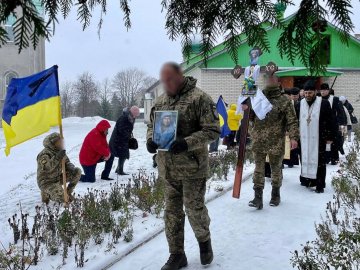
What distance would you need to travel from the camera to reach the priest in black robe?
627cm

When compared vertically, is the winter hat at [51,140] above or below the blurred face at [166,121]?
below

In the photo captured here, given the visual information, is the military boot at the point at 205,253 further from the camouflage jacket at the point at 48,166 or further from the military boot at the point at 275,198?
the camouflage jacket at the point at 48,166

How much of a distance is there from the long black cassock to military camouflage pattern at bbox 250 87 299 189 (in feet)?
3.48

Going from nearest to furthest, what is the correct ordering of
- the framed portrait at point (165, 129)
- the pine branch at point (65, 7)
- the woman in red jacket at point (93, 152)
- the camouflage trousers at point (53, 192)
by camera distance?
the pine branch at point (65, 7), the framed portrait at point (165, 129), the camouflage trousers at point (53, 192), the woman in red jacket at point (93, 152)

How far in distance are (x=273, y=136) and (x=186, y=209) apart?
2.47 m

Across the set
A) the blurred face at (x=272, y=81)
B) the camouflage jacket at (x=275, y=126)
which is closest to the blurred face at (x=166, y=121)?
the camouflage jacket at (x=275, y=126)

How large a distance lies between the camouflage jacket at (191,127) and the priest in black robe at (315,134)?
3.37 metres

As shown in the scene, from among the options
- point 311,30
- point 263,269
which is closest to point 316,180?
point 263,269

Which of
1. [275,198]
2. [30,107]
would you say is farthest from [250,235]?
[30,107]

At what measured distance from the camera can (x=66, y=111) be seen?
62.2 metres

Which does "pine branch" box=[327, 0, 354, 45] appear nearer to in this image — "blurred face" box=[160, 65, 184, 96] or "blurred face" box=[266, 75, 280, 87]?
"blurred face" box=[160, 65, 184, 96]

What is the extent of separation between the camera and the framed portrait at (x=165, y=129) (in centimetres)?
318

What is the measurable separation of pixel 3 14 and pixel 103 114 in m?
54.4

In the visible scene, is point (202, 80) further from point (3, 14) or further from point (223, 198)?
point (3, 14)
